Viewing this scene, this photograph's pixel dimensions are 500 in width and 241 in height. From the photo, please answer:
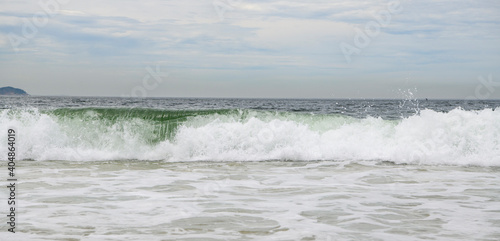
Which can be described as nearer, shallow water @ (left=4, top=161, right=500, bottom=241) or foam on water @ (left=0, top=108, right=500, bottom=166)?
shallow water @ (left=4, top=161, right=500, bottom=241)

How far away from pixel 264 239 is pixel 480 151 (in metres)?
9.98

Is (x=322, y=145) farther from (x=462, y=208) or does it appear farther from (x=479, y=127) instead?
(x=462, y=208)

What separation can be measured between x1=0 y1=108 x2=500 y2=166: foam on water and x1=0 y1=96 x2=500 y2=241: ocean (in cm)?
4

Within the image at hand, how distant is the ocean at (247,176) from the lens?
5723 millimetres

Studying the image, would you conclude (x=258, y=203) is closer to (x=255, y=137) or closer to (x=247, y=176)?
(x=247, y=176)

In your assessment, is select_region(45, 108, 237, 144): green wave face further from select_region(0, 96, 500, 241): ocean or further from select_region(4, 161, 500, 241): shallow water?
select_region(4, 161, 500, 241): shallow water

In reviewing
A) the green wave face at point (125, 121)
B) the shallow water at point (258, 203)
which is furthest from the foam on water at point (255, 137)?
Result: the shallow water at point (258, 203)

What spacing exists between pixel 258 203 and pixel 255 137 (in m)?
7.19

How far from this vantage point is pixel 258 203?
7051 mm

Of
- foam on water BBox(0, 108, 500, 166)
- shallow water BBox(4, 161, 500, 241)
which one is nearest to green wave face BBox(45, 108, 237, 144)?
foam on water BBox(0, 108, 500, 166)

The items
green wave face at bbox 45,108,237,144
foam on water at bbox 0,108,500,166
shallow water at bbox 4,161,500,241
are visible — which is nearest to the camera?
shallow water at bbox 4,161,500,241

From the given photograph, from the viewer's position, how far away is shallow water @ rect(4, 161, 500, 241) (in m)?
5.49

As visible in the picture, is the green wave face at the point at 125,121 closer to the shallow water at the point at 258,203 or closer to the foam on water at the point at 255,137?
the foam on water at the point at 255,137

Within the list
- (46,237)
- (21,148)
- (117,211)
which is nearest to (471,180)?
(117,211)
